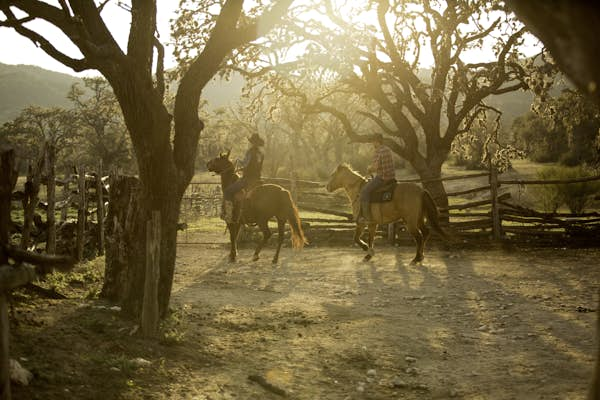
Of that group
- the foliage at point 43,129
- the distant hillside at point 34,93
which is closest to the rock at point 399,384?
the foliage at point 43,129

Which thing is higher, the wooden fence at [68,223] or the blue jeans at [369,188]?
the blue jeans at [369,188]

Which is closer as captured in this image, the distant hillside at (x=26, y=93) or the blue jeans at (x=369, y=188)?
the blue jeans at (x=369, y=188)

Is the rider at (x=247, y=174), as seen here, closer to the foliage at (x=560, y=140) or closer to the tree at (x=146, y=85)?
the tree at (x=146, y=85)

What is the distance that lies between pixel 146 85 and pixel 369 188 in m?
7.25

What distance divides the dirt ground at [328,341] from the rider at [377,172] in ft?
8.26

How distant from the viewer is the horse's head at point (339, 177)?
13.2 m

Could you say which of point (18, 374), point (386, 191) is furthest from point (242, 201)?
point (18, 374)

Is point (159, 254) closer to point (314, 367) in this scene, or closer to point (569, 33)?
point (314, 367)

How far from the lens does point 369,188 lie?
12344 millimetres

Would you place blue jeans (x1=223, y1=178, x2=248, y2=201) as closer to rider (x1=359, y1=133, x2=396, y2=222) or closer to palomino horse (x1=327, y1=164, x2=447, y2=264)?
rider (x1=359, y1=133, x2=396, y2=222)

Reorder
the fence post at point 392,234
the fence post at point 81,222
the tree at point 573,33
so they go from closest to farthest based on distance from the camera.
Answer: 1. the tree at point 573,33
2. the fence post at point 81,222
3. the fence post at point 392,234

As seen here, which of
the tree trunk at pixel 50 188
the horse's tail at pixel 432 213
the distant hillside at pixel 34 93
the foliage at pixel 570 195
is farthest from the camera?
the distant hillside at pixel 34 93

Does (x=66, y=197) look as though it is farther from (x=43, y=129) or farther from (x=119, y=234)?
(x=43, y=129)

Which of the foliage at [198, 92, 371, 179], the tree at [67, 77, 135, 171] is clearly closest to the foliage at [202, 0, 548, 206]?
the foliage at [198, 92, 371, 179]
